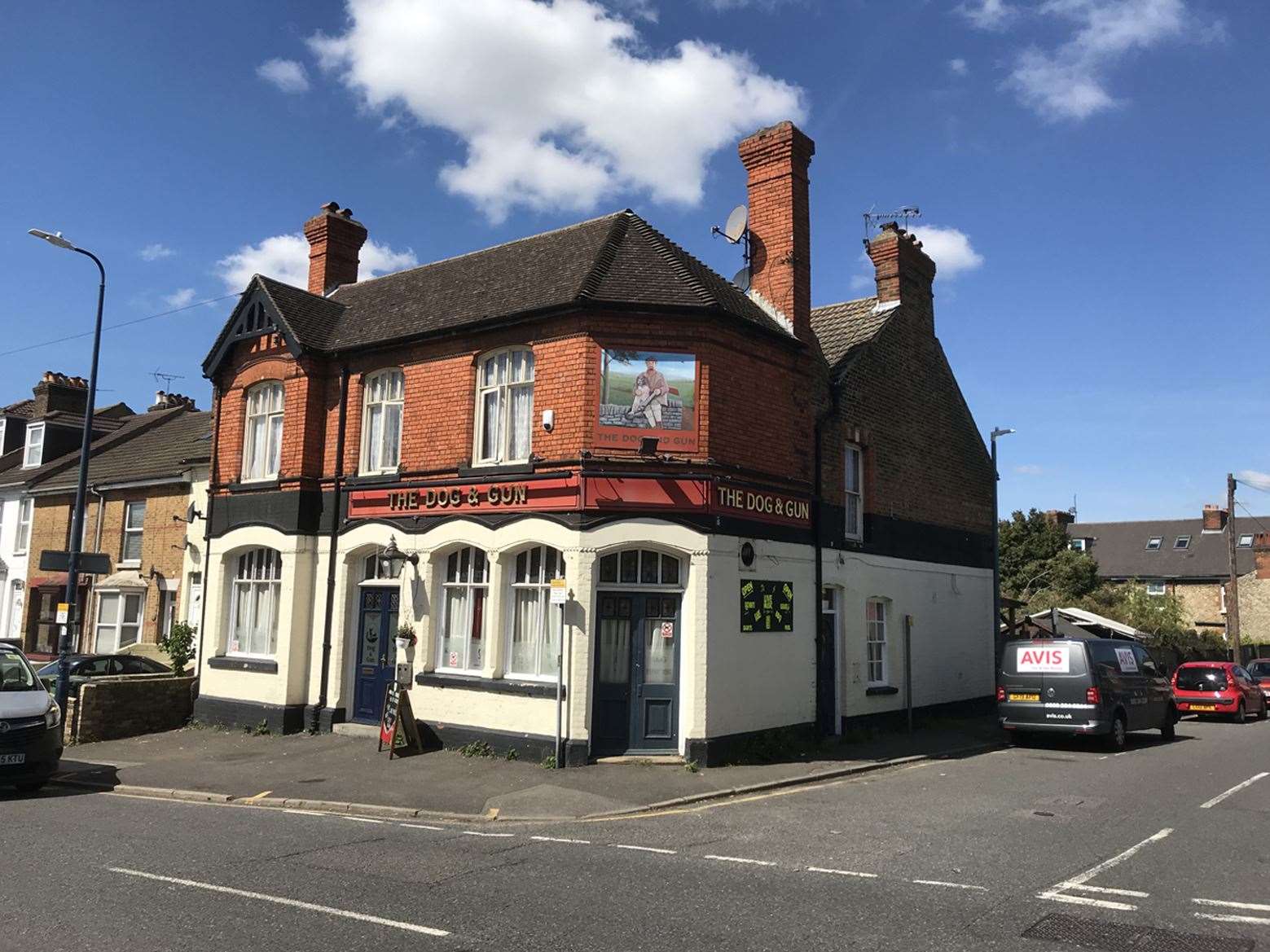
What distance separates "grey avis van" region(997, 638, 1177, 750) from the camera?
15789 mm

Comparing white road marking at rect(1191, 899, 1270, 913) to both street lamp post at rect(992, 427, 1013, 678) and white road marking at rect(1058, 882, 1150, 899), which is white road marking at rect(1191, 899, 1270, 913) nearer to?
white road marking at rect(1058, 882, 1150, 899)

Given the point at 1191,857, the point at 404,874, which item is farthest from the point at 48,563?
the point at 1191,857

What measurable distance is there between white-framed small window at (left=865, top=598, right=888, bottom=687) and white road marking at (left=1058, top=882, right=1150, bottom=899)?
10.2 meters

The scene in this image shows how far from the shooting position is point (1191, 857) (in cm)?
827

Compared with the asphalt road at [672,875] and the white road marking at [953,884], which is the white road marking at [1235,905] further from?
the white road marking at [953,884]

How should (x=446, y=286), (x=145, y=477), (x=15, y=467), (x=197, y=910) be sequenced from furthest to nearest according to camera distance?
1. (x=15, y=467)
2. (x=145, y=477)
3. (x=446, y=286)
4. (x=197, y=910)

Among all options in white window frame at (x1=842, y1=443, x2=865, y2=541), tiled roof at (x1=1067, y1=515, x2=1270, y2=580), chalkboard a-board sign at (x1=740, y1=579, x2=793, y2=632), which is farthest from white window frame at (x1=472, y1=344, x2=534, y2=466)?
tiled roof at (x1=1067, y1=515, x2=1270, y2=580)

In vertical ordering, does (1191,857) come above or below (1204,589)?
below

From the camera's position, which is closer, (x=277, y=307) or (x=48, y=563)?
(x=48, y=563)

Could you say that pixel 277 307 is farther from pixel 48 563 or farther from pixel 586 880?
pixel 586 880

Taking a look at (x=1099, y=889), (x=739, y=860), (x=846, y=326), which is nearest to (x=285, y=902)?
(x=739, y=860)

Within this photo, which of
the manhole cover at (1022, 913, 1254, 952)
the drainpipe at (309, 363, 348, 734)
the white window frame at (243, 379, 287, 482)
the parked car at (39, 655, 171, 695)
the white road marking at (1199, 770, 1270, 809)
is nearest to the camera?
the manhole cover at (1022, 913, 1254, 952)

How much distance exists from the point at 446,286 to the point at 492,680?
24.2ft

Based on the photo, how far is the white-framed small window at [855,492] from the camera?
17.5 metres
